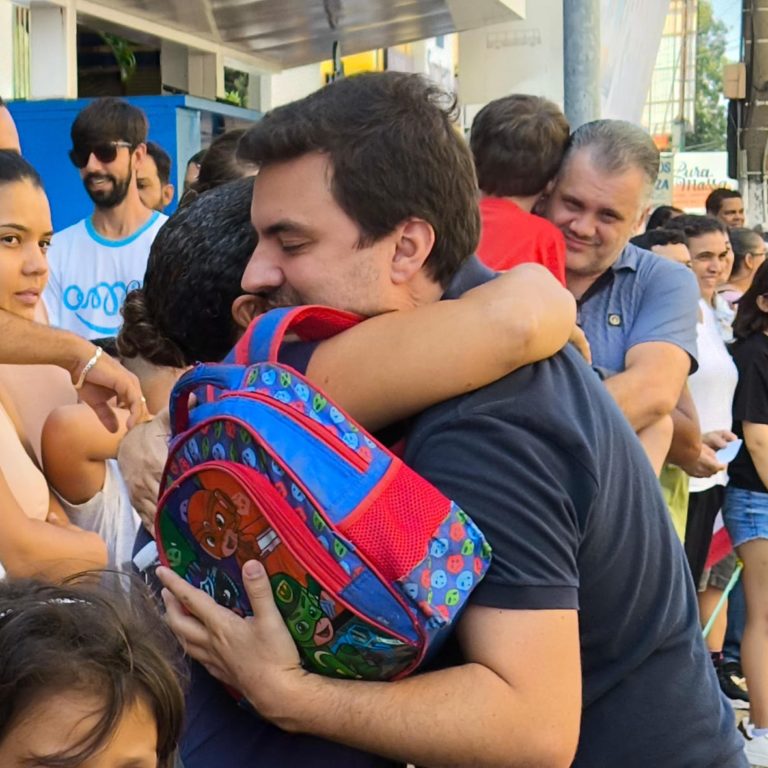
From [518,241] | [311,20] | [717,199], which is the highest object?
[311,20]

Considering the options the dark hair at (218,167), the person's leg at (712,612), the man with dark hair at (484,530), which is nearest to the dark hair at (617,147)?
the dark hair at (218,167)

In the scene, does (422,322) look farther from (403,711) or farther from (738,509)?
(738,509)

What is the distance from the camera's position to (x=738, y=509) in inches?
241

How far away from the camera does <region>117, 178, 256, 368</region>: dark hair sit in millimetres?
2051

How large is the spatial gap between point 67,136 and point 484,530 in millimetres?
8069

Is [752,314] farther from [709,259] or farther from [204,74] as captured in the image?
[204,74]

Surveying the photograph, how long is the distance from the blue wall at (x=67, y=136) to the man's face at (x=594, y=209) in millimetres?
5358

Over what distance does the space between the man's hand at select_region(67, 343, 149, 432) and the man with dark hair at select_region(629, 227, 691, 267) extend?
399 centimetres

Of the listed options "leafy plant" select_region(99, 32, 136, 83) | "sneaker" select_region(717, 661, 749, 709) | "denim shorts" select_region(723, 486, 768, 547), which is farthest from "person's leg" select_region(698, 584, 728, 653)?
"leafy plant" select_region(99, 32, 136, 83)

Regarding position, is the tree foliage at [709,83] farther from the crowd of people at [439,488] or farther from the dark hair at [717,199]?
the crowd of people at [439,488]

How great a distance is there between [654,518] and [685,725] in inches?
12.2

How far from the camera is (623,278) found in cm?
414

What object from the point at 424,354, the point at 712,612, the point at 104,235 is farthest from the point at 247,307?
the point at 712,612

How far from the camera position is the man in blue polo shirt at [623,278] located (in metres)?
→ 3.90
